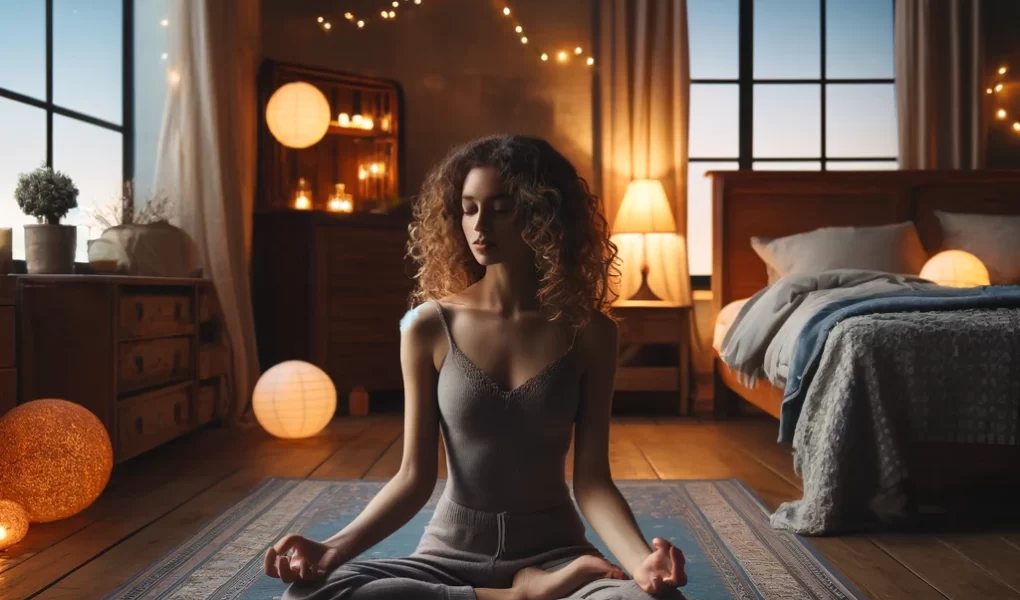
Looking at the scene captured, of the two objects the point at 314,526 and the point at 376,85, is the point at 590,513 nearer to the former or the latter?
the point at 314,526

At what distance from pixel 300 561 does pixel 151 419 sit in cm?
228

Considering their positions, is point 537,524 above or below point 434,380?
below

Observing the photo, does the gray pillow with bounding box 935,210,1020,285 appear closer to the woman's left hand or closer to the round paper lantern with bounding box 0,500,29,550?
the woman's left hand

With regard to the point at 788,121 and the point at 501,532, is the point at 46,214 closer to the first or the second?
the point at 501,532

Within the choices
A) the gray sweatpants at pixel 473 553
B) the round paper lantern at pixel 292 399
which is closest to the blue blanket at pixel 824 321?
the gray sweatpants at pixel 473 553

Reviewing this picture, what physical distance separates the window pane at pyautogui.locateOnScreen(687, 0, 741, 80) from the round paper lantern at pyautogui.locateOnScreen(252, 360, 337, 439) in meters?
2.91

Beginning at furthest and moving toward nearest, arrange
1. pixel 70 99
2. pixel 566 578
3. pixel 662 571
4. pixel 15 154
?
pixel 70 99 < pixel 15 154 < pixel 566 578 < pixel 662 571

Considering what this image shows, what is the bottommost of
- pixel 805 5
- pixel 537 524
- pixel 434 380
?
pixel 537 524

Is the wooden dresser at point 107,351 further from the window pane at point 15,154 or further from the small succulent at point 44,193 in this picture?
the window pane at point 15,154

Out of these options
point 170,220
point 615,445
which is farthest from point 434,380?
point 170,220

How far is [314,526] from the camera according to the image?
2.35 m

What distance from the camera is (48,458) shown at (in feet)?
7.39

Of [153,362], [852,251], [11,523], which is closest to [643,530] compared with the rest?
[11,523]

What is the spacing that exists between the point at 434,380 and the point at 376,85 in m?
3.80
